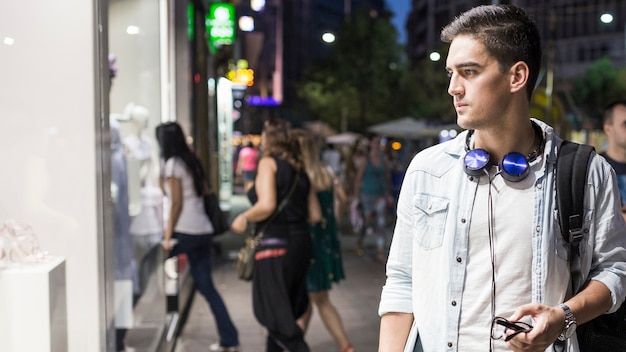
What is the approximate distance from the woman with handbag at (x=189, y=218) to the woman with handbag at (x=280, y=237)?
46.5 inches

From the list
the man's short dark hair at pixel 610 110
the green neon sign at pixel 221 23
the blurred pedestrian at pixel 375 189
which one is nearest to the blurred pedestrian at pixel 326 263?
the man's short dark hair at pixel 610 110

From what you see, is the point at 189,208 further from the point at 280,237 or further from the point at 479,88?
the point at 479,88

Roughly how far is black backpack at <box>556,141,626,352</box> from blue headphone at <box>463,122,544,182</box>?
81 mm

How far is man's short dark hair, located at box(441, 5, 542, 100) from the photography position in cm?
243

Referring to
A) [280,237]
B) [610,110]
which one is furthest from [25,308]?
[610,110]

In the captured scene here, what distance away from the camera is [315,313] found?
30.6ft

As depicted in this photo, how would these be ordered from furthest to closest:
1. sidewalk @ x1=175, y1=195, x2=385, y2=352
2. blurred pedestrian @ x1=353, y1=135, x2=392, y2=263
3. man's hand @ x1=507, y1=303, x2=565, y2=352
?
Answer: blurred pedestrian @ x1=353, y1=135, x2=392, y2=263, sidewalk @ x1=175, y1=195, x2=385, y2=352, man's hand @ x1=507, y1=303, x2=565, y2=352

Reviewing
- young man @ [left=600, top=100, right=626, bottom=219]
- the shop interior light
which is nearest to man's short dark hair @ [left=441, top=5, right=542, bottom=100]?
young man @ [left=600, top=100, right=626, bottom=219]

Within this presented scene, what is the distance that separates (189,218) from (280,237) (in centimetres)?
151

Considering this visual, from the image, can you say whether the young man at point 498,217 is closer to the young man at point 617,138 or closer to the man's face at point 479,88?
the man's face at point 479,88

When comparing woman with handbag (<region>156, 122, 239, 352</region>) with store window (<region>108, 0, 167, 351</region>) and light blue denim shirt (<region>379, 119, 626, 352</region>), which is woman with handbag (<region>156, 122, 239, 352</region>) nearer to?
store window (<region>108, 0, 167, 351</region>)

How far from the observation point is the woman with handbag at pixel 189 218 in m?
7.41

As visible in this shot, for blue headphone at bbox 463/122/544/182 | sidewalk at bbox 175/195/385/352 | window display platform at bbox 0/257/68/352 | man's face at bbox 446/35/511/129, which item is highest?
man's face at bbox 446/35/511/129

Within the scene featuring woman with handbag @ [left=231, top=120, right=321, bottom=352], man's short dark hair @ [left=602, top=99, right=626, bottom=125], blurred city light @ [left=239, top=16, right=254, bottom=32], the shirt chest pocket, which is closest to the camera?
the shirt chest pocket
